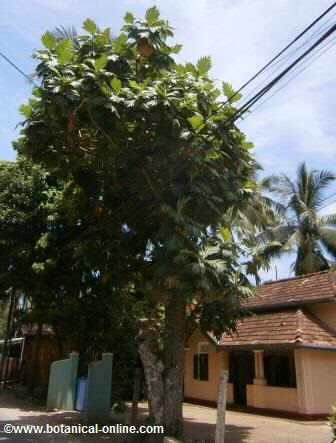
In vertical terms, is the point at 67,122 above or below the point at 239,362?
above

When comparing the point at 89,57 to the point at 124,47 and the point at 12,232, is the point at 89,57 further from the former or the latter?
the point at 12,232

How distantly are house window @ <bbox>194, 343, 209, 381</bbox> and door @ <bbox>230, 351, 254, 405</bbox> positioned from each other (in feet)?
3.70

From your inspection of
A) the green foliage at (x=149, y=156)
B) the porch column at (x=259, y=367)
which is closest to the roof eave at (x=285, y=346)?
the porch column at (x=259, y=367)

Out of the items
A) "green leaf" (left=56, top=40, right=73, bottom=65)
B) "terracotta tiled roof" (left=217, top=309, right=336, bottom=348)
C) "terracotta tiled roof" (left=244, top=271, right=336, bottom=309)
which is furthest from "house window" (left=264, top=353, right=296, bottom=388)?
"green leaf" (left=56, top=40, right=73, bottom=65)

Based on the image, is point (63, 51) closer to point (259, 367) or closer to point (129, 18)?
point (129, 18)

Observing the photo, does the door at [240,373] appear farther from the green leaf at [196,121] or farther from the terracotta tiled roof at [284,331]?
the green leaf at [196,121]

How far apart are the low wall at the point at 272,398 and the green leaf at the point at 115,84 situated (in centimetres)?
1128

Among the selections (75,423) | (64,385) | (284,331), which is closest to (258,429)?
(284,331)

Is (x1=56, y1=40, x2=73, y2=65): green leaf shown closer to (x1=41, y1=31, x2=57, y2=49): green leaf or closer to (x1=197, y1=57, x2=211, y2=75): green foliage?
(x1=41, y1=31, x2=57, y2=49): green leaf

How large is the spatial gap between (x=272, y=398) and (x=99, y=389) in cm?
649

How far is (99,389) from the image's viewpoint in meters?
12.3

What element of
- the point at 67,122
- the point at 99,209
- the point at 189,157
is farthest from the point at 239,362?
the point at 67,122

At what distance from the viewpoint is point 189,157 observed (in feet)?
30.1

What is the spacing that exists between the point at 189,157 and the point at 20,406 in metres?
12.8
